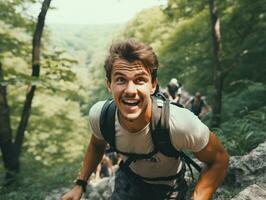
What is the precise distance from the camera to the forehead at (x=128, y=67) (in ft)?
8.21

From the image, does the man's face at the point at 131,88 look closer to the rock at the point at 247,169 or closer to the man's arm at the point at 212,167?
the man's arm at the point at 212,167

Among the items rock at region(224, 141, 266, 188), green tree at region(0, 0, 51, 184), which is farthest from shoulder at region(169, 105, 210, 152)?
green tree at region(0, 0, 51, 184)

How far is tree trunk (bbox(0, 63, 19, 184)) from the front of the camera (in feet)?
32.7

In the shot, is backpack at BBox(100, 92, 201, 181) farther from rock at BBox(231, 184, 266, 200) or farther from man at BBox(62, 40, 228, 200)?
rock at BBox(231, 184, 266, 200)

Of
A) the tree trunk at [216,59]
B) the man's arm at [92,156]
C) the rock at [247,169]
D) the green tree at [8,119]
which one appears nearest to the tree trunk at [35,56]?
the green tree at [8,119]

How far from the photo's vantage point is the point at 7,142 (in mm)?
10297

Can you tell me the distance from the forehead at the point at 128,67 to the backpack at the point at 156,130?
0.27 meters

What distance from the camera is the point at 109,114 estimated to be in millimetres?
2803

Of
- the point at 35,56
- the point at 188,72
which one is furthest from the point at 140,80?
the point at 188,72

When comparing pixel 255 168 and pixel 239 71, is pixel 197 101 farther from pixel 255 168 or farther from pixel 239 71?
pixel 255 168

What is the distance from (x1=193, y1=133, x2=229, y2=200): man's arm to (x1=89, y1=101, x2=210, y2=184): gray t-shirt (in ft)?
0.22

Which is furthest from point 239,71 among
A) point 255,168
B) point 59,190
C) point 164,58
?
point 255,168

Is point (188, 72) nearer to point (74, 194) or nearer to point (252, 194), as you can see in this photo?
point (252, 194)

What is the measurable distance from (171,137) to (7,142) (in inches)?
335
